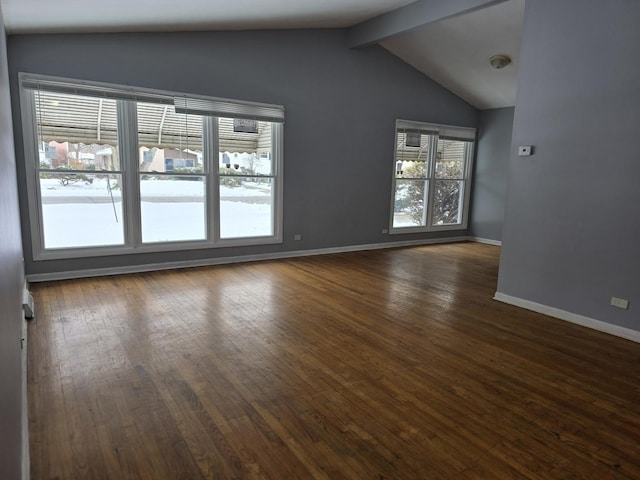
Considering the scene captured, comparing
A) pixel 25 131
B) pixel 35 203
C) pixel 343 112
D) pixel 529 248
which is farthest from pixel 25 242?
A: pixel 529 248

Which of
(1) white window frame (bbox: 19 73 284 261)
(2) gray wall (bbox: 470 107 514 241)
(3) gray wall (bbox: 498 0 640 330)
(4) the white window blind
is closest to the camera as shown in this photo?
(3) gray wall (bbox: 498 0 640 330)

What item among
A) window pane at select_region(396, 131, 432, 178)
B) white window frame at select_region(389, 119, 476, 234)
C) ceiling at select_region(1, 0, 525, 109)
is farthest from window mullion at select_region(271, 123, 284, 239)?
window pane at select_region(396, 131, 432, 178)

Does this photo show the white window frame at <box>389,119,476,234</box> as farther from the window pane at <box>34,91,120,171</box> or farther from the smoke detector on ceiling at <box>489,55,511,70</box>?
the window pane at <box>34,91,120,171</box>

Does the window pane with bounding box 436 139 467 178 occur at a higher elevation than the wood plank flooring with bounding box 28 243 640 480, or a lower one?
higher

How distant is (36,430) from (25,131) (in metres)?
3.40

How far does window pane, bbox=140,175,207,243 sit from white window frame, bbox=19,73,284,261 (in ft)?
0.25

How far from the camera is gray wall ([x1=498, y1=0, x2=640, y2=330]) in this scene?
3.33 meters

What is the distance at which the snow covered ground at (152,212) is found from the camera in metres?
→ 4.50

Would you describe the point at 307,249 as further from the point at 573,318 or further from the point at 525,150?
the point at 573,318

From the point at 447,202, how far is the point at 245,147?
14.6 ft

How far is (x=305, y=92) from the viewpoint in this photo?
589 cm

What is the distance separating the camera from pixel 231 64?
17.2 feet

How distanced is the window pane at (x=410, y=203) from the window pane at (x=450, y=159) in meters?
0.51

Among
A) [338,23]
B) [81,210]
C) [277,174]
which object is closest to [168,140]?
[81,210]
